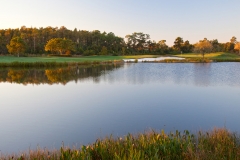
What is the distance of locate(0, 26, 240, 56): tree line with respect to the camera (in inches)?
2992

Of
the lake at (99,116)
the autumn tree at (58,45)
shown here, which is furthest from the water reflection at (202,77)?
the autumn tree at (58,45)

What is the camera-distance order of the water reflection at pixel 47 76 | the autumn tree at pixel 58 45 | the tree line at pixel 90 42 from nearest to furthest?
the water reflection at pixel 47 76, the autumn tree at pixel 58 45, the tree line at pixel 90 42

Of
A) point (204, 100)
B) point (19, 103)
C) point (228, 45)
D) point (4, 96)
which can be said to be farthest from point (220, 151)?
point (228, 45)

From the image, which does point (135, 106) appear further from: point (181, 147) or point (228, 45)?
point (228, 45)

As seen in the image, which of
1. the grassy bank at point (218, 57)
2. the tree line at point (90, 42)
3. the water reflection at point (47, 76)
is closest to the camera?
the water reflection at point (47, 76)

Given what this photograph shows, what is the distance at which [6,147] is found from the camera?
6281 millimetres

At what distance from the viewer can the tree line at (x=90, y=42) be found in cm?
7600

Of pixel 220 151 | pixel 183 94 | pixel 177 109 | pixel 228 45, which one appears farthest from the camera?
pixel 228 45

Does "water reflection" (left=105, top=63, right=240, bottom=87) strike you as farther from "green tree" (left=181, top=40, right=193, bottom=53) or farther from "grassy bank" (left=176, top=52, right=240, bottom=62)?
"green tree" (left=181, top=40, right=193, bottom=53)

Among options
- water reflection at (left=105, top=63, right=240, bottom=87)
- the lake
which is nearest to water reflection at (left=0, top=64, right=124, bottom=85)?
water reflection at (left=105, top=63, right=240, bottom=87)

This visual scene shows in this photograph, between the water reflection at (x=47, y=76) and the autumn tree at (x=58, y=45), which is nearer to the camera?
the water reflection at (x=47, y=76)

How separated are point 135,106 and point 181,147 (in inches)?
241

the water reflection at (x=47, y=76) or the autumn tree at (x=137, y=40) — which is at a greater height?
the autumn tree at (x=137, y=40)

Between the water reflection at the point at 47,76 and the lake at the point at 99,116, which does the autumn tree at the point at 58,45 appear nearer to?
the water reflection at the point at 47,76
